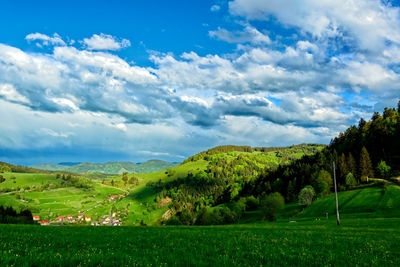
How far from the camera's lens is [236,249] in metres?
13.5

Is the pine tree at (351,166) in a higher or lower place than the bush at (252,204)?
higher

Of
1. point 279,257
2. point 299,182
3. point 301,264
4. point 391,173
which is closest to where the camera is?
point 301,264

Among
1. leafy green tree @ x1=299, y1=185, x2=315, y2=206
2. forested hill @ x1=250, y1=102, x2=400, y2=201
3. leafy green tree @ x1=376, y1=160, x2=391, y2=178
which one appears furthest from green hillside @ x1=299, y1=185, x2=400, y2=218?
leafy green tree @ x1=376, y1=160, x2=391, y2=178

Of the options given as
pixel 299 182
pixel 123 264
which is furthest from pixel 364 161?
pixel 123 264

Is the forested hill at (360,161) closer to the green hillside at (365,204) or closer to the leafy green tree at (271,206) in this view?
the green hillside at (365,204)

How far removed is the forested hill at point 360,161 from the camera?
442 ft

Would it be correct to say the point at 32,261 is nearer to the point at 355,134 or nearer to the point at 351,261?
the point at 351,261

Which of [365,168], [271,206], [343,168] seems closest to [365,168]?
[365,168]

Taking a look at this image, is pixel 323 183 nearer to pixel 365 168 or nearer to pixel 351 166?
pixel 351 166

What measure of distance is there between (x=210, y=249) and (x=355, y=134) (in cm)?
21622

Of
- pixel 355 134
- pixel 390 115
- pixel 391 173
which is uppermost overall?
pixel 390 115

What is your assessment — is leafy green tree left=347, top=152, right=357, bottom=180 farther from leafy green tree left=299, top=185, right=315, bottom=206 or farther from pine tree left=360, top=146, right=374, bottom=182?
leafy green tree left=299, top=185, right=315, bottom=206

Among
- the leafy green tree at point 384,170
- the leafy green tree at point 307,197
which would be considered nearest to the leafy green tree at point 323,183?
the leafy green tree at point 307,197

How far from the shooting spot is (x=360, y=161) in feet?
450
